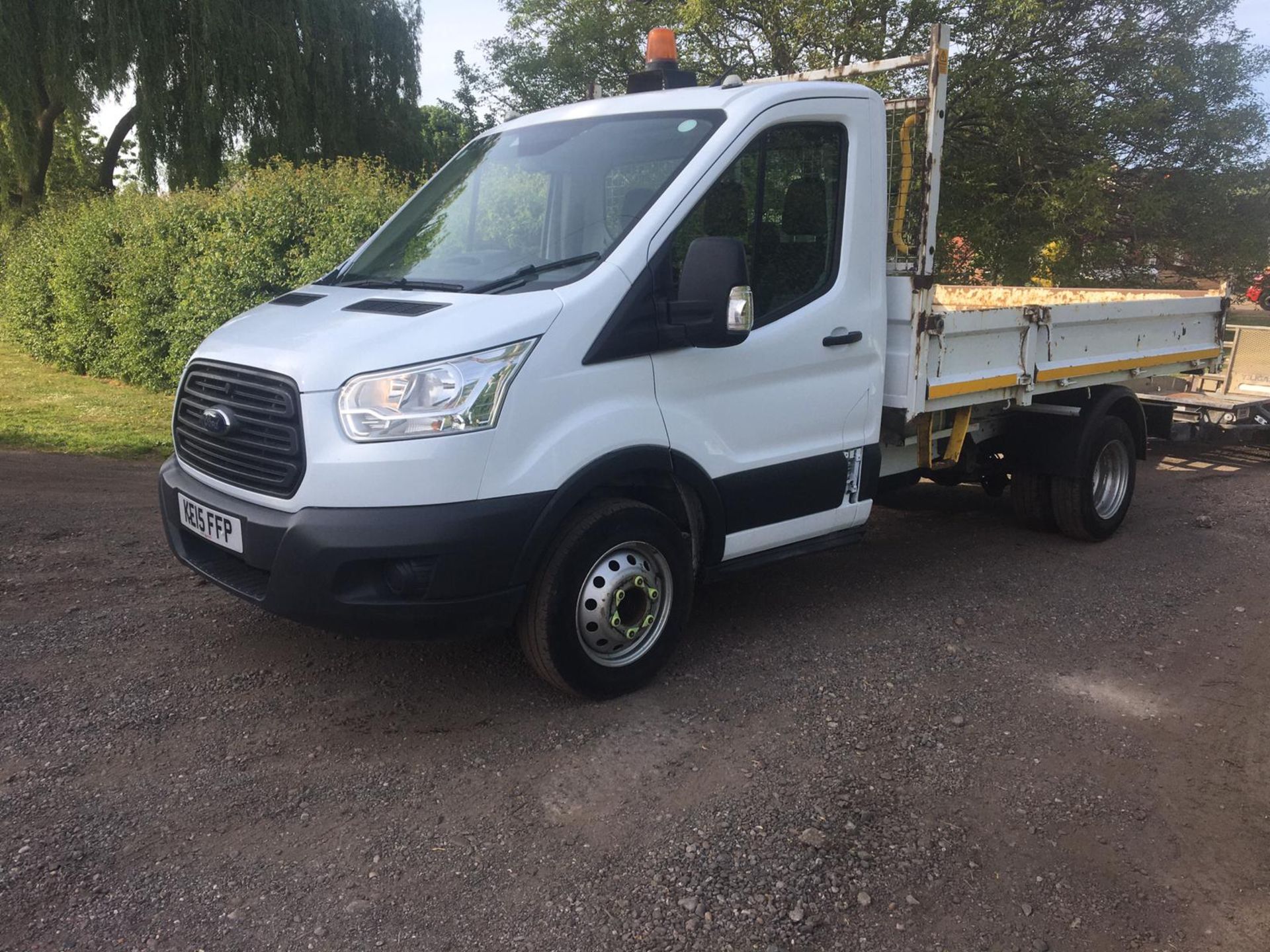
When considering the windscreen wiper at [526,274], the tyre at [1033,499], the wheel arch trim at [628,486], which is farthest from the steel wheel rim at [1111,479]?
the windscreen wiper at [526,274]

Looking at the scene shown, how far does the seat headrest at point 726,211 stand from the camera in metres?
4.06

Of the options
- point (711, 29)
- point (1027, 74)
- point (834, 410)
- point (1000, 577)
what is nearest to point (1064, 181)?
point (1027, 74)

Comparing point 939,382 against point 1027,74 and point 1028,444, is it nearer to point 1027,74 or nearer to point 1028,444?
point 1028,444

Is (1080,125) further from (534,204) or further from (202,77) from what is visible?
(202,77)

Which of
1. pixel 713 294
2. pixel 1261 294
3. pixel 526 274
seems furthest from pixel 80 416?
pixel 1261 294

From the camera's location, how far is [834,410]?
4.66 meters

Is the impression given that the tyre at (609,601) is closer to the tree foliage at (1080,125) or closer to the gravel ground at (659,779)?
the gravel ground at (659,779)

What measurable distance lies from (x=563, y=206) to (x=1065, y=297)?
5.46 meters

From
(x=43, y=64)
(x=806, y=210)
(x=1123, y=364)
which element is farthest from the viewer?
(x=43, y=64)

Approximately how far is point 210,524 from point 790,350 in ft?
8.08

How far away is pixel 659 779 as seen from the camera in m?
3.53

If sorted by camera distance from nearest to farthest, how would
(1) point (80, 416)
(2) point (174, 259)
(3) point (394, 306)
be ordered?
A: (3) point (394, 306), (1) point (80, 416), (2) point (174, 259)

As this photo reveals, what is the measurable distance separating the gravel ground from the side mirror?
4.97ft

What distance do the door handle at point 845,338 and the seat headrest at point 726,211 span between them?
66cm
